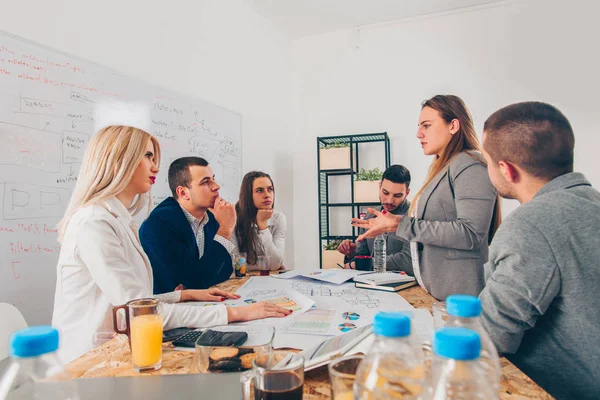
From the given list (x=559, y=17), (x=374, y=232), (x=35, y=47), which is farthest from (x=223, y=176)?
(x=559, y=17)

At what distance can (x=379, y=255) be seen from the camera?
7.83 feet

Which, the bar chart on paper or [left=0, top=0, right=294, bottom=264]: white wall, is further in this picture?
[left=0, top=0, right=294, bottom=264]: white wall

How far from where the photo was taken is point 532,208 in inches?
35.0

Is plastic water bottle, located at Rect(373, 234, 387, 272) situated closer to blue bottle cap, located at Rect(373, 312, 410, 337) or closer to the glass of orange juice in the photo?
the glass of orange juice

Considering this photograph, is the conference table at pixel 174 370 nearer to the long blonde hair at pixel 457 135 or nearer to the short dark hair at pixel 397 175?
the long blonde hair at pixel 457 135

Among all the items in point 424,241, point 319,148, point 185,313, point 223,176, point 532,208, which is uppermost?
point 319,148

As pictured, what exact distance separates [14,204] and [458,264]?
6.30ft

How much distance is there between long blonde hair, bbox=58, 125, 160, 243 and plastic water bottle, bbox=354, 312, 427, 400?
115 cm

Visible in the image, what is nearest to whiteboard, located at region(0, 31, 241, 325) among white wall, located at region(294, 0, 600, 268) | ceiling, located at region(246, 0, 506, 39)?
ceiling, located at region(246, 0, 506, 39)

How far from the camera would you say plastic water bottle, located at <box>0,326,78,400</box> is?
40 centimetres

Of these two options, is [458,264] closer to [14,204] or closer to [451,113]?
[451,113]

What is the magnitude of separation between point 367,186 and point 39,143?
8.76ft

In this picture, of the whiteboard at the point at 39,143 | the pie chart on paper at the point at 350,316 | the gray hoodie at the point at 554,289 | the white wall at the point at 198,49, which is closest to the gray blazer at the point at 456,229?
the pie chart on paper at the point at 350,316

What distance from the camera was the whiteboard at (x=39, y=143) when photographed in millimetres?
1662
